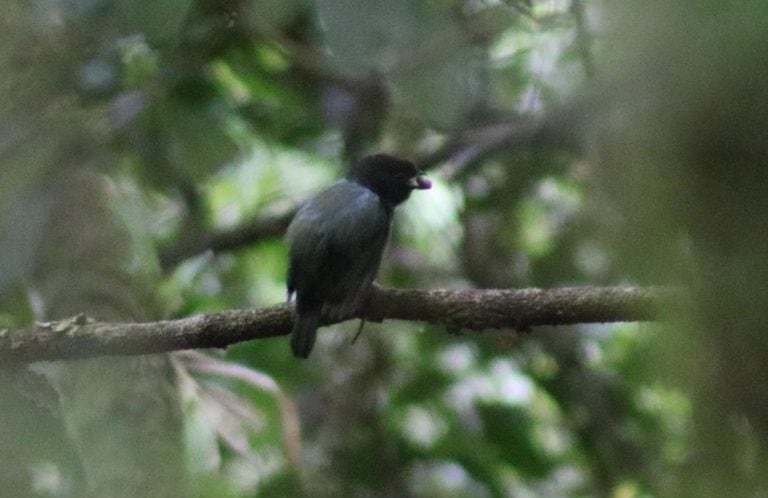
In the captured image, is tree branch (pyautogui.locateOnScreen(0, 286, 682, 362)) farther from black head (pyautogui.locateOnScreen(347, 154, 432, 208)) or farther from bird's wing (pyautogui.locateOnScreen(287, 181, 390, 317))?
black head (pyautogui.locateOnScreen(347, 154, 432, 208))

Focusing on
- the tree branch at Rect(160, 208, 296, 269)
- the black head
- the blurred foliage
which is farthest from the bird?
the tree branch at Rect(160, 208, 296, 269)

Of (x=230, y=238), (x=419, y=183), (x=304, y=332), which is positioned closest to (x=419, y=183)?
(x=419, y=183)

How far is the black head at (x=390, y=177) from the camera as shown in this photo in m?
3.20

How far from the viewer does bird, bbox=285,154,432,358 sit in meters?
2.46

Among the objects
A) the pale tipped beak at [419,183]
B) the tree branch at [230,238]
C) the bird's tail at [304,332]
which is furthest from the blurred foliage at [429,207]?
the bird's tail at [304,332]

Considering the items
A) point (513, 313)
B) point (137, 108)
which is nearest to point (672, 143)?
point (513, 313)

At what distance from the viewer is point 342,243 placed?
272 centimetres

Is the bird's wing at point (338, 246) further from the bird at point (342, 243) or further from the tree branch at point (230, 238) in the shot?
the tree branch at point (230, 238)

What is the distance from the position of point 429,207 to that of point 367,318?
2.15 m

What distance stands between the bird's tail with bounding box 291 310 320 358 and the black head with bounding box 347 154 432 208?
77cm

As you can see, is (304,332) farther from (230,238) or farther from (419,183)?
(230,238)

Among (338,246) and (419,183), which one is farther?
(419,183)

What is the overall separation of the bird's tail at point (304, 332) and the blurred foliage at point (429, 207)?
48 cm

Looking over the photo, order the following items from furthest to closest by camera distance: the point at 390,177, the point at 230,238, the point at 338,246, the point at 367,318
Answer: the point at 230,238, the point at 390,177, the point at 338,246, the point at 367,318
